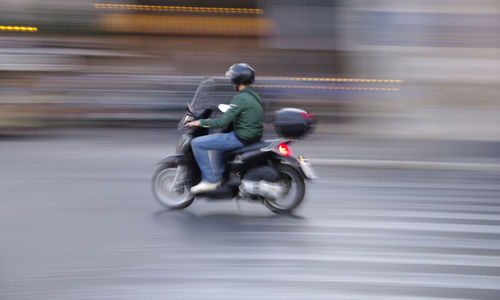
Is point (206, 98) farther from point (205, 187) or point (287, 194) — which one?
point (287, 194)

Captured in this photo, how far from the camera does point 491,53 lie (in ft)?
55.1

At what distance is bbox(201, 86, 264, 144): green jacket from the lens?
757cm

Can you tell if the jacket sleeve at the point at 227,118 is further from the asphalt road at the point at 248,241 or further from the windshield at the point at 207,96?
the asphalt road at the point at 248,241

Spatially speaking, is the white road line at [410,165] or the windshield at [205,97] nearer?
the windshield at [205,97]

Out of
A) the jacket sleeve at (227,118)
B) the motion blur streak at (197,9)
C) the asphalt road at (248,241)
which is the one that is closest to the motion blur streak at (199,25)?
the motion blur streak at (197,9)

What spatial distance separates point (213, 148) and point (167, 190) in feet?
2.59

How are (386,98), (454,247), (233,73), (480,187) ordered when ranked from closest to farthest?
(454,247) < (233,73) < (480,187) < (386,98)

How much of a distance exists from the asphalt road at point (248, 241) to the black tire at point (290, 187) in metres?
0.14

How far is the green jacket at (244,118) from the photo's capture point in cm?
757

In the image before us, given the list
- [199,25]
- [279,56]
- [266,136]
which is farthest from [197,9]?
[266,136]

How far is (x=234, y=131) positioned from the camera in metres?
7.75

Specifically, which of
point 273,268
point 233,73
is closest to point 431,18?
point 233,73

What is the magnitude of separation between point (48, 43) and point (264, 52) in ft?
19.2

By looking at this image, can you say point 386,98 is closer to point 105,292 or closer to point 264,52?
point 264,52
